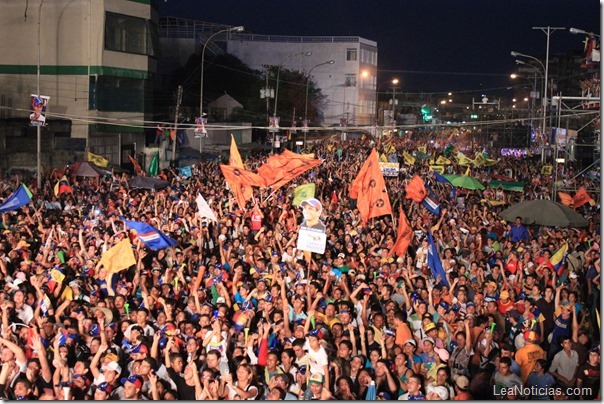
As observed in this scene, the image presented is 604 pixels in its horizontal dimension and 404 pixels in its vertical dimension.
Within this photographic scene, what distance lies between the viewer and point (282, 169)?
778 inches

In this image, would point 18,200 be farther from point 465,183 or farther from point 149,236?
point 465,183

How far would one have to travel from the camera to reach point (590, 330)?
1052 centimetres

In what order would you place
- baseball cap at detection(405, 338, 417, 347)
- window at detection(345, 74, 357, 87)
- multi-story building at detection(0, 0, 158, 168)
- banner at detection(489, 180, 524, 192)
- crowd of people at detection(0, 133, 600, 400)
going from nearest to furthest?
crowd of people at detection(0, 133, 600, 400), baseball cap at detection(405, 338, 417, 347), banner at detection(489, 180, 524, 192), multi-story building at detection(0, 0, 158, 168), window at detection(345, 74, 357, 87)

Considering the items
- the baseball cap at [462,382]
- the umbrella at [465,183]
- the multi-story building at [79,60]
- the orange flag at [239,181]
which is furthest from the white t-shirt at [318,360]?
the multi-story building at [79,60]

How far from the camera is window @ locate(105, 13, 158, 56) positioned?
40531 millimetres

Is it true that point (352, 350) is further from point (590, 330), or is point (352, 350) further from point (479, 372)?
point (590, 330)

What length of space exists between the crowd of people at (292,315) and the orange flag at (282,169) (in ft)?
6.65

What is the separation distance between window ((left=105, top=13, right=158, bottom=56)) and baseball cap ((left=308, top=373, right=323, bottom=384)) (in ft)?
112

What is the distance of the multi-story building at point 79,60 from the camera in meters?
40.1

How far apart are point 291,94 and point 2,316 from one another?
6575 centimetres

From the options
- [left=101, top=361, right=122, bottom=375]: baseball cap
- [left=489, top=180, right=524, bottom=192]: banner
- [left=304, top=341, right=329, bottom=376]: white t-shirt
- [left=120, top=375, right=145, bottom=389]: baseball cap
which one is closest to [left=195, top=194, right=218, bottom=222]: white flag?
[left=101, top=361, right=122, bottom=375]: baseball cap

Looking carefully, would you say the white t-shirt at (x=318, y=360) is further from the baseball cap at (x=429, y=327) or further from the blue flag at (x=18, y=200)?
the blue flag at (x=18, y=200)

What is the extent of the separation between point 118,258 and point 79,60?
97.0ft

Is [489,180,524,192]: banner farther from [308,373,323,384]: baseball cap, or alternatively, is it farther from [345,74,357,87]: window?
[345,74,357,87]: window
